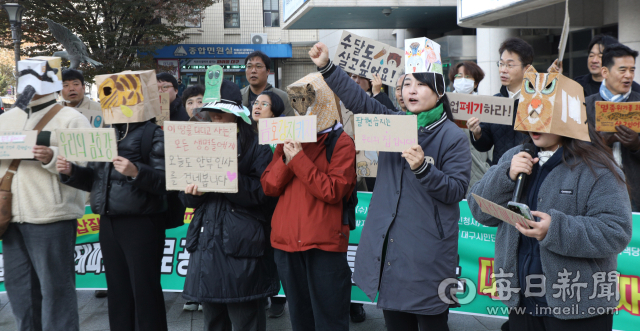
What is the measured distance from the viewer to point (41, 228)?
3.72 metres

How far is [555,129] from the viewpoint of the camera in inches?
88.5

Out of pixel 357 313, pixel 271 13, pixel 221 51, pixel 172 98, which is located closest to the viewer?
pixel 357 313

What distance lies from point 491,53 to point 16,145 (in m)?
11.0

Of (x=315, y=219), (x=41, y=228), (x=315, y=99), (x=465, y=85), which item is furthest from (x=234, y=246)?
(x=465, y=85)

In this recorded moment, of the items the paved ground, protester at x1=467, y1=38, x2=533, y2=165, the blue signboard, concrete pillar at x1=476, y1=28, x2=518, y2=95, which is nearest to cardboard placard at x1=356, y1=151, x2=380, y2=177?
protester at x1=467, y1=38, x2=533, y2=165

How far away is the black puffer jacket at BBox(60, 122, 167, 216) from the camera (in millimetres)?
3559

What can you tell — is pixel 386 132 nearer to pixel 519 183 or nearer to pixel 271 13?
pixel 519 183

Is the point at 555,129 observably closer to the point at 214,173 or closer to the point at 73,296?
the point at 214,173

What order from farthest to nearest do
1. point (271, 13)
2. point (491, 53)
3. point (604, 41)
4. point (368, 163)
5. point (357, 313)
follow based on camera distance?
point (271, 13) < point (491, 53) < point (368, 163) < point (357, 313) < point (604, 41)

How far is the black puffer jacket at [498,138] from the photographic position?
4272 millimetres

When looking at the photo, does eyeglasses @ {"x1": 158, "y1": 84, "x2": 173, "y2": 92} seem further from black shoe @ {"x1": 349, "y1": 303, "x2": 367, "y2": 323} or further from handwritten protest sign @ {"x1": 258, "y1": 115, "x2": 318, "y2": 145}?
black shoe @ {"x1": 349, "y1": 303, "x2": 367, "y2": 323}

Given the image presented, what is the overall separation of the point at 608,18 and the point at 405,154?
9.80m

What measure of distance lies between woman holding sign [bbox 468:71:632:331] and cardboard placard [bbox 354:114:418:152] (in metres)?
0.54

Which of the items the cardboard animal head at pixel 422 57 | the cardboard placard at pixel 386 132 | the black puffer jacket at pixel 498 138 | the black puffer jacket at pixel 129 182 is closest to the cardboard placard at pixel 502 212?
the cardboard placard at pixel 386 132
